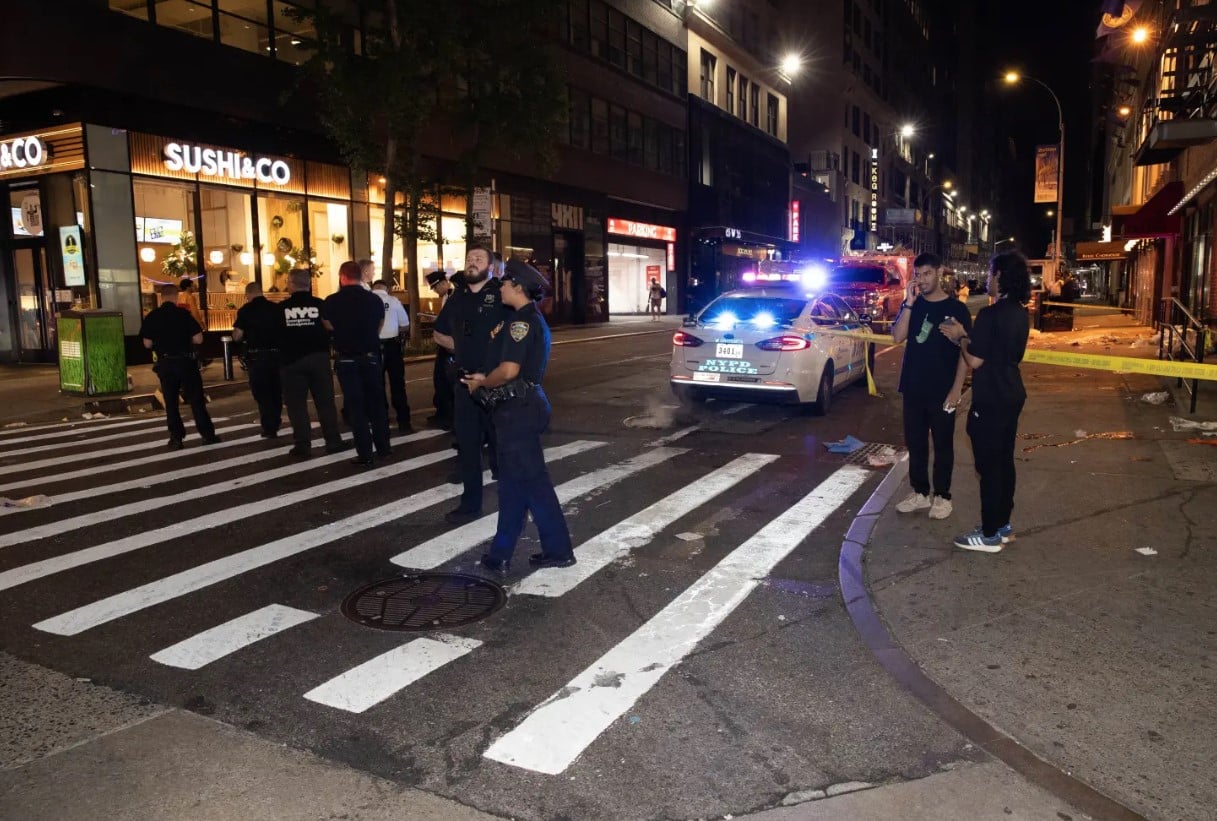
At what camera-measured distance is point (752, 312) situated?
39.0ft

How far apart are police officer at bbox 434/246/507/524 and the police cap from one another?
0.53 m

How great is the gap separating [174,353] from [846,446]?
7.73 m

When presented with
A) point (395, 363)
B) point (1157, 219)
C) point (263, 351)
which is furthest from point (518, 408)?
point (1157, 219)

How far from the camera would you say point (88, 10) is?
18344 mm

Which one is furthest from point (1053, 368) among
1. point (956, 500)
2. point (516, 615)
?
point (516, 615)

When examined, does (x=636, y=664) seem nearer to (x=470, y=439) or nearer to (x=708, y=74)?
(x=470, y=439)

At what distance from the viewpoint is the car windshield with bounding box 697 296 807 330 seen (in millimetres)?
11578

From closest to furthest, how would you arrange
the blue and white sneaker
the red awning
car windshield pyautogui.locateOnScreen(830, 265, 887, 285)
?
the blue and white sneaker
the red awning
car windshield pyautogui.locateOnScreen(830, 265, 887, 285)

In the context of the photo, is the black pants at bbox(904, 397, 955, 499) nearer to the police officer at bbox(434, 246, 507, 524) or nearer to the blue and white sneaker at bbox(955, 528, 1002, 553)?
the blue and white sneaker at bbox(955, 528, 1002, 553)

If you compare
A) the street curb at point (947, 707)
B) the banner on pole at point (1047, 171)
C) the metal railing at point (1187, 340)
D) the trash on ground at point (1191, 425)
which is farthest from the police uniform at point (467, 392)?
the banner on pole at point (1047, 171)

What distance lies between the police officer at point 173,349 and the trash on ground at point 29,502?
2.42 meters

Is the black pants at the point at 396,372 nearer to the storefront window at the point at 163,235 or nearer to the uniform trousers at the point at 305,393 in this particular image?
the uniform trousers at the point at 305,393

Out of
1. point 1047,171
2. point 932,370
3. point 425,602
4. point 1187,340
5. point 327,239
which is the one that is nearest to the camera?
point 425,602

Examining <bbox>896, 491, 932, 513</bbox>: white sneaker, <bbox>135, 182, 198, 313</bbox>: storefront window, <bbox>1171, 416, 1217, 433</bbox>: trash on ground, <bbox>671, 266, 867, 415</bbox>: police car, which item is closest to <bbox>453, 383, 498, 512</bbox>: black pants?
<bbox>896, 491, 932, 513</bbox>: white sneaker
